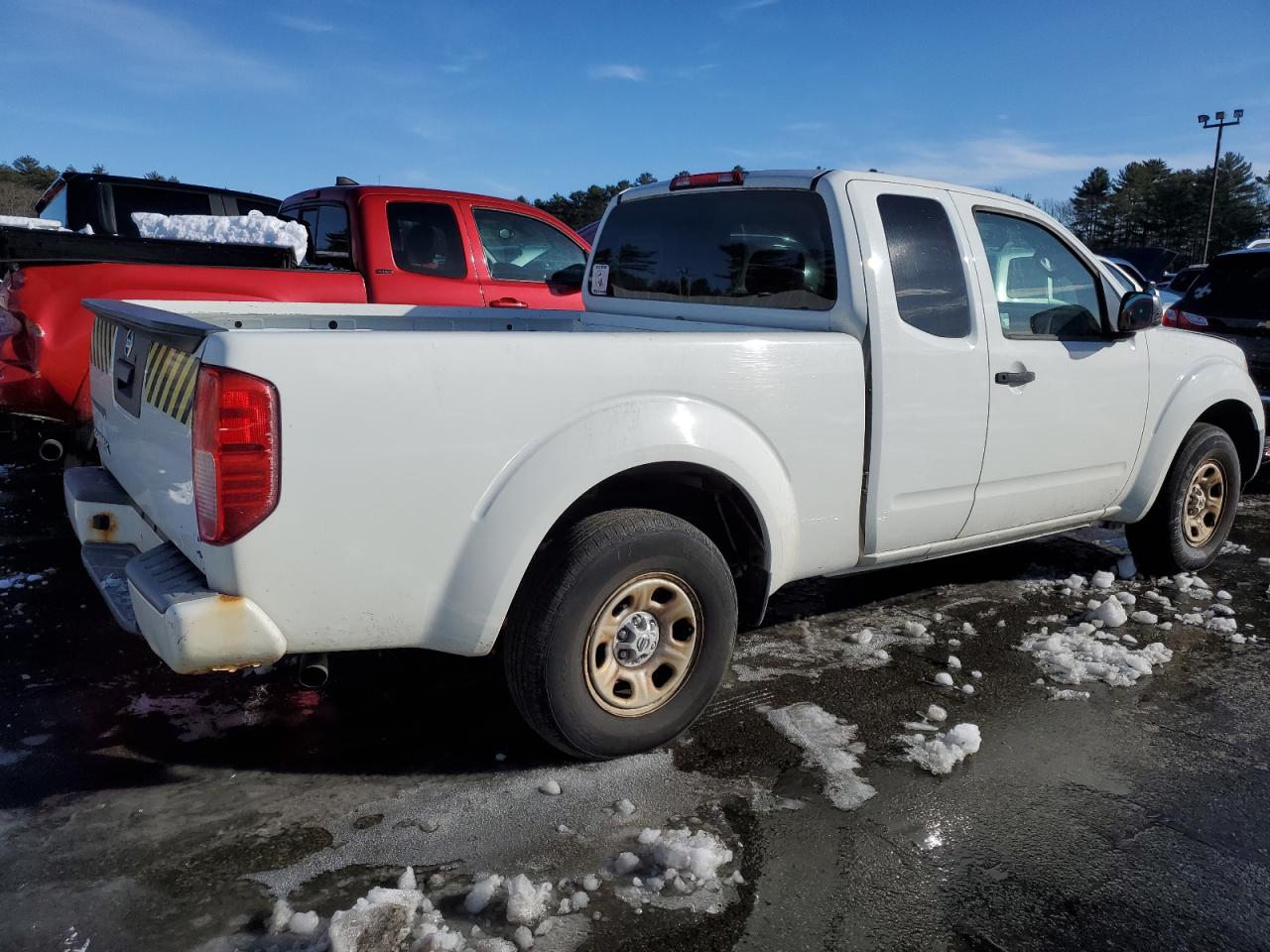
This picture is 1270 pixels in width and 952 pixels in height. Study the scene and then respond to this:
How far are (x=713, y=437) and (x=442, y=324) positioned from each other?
1.87m

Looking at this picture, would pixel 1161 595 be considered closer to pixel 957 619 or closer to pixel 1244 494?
pixel 957 619

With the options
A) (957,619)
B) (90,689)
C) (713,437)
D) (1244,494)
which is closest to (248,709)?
(90,689)

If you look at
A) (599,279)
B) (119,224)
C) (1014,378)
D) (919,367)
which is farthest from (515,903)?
(119,224)

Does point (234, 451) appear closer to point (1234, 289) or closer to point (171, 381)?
point (171, 381)

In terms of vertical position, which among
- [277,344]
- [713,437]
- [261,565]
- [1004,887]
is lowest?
[1004,887]

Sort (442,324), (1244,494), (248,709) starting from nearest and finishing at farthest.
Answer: (248,709) → (442,324) → (1244,494)

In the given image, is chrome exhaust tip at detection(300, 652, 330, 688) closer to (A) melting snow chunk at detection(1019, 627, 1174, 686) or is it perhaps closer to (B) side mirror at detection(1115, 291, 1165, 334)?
(A) melting snow chunk at detection(1019, 627, 1174, 686)

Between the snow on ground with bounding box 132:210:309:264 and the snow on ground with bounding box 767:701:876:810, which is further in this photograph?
the snow on ground with bounding box 132:210:309:264

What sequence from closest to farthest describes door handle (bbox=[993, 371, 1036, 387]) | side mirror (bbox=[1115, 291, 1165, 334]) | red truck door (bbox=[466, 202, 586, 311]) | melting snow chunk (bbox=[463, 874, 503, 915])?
melting snow chunk (bbox=[463, 874, 503, 915]), door handle (bbox=[993, 371, 1036, 387]), side mirror (bbox=[1115, 291, 1165, 334]), red truck door (bbox=[466, 202, 586, 311])

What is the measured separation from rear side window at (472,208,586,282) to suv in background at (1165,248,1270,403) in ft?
16.2

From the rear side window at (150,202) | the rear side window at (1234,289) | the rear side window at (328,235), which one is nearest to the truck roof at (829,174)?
the rear side window at (328,235)

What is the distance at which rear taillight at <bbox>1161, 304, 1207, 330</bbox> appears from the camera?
7.83 metres

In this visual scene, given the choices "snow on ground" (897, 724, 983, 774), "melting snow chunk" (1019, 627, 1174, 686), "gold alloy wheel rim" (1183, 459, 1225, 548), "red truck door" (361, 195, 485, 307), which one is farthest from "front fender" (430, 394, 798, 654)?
"red truck door" (361, 195, 485, 307)

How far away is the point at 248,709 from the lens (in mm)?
3326
